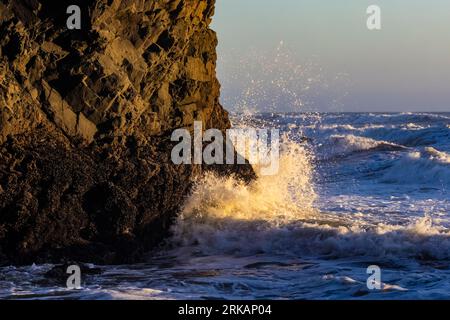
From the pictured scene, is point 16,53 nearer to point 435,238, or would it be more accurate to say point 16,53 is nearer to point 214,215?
point 214,215

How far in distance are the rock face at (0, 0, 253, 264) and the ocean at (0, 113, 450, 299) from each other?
437 mm

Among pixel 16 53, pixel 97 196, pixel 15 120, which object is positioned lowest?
pixel 97 196

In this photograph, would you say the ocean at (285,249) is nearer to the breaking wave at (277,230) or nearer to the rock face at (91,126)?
the breaking wave at (277,230)

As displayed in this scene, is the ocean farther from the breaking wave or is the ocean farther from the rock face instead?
the rock face

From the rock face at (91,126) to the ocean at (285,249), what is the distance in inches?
17.2

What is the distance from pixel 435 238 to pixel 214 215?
3.37 meters

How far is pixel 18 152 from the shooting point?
9578mm

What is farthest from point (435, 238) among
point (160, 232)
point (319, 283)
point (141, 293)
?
point (141, 293)

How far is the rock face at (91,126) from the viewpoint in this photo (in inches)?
377

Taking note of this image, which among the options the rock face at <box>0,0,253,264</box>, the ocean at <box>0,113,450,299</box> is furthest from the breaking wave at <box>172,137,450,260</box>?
the rock face at <box>0,0,253,264</box>

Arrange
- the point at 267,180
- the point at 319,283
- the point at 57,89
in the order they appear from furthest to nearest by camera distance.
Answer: the point at 267,180, the point at 57,89, the point at 319,283

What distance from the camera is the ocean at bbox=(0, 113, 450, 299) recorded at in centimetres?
866

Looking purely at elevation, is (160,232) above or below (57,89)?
below

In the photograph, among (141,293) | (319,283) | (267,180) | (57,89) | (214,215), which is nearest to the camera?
(141,293)
